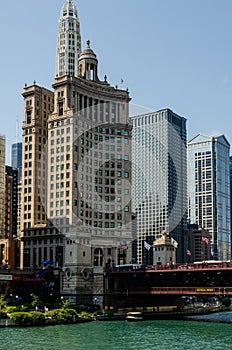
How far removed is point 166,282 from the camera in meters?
162

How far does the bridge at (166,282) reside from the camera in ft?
472

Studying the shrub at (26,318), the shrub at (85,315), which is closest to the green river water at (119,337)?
the shrub at (26,318)

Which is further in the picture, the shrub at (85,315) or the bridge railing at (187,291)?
the bridge railing at (187,291)

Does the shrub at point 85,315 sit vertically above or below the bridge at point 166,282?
below

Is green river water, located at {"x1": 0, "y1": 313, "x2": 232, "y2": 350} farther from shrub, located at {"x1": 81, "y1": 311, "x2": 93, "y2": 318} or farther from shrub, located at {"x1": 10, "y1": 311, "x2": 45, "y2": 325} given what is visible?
shrub, located at {"x1": 81, "y1": 311, "x2": 93, "y2": 318}

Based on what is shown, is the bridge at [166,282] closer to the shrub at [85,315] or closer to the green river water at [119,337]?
the green river water at [119,337]

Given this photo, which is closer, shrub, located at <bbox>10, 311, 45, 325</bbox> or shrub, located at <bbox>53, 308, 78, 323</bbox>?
shrub, located at <bbox>10, 311, 45, 325</bbox>

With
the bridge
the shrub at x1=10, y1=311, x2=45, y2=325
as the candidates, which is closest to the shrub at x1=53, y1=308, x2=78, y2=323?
the shrub at x1=10, y1=311, x2=45, y2=325

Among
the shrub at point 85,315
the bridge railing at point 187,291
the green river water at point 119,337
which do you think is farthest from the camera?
the bridge railing at point 187,291

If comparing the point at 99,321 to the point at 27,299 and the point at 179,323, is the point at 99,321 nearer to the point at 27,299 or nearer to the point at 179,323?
the point at 179,323

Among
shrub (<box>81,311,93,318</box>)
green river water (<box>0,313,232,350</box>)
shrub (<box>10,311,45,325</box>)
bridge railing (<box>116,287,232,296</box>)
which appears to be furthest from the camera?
bridge railing (<box>116,287,232,296</box>)

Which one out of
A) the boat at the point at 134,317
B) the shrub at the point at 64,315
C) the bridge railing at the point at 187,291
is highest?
the bridge railing at the point at 187,291

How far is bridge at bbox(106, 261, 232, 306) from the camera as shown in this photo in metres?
144

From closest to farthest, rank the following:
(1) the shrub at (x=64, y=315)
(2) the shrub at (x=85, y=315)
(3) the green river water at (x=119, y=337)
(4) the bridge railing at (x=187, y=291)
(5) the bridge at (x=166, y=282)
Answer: (3) the green river water at (x=119, y=337), (1) the shrub at (x=64, y=315), (2) the shrub at (x=85, y=315), (4) the bridge railing at (x=187, y=291), (5) the bridge at (x=166, y=282)
